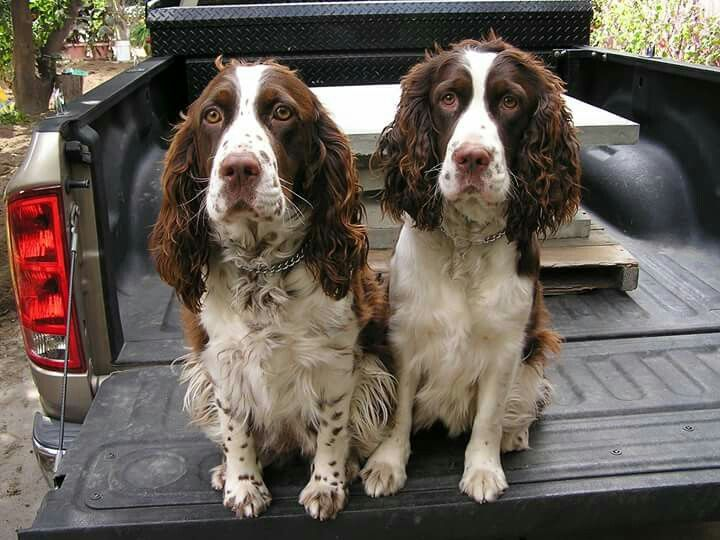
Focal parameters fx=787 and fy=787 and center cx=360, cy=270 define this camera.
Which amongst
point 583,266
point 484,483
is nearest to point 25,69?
point 583,266

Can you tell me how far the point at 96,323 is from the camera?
2.41 metres

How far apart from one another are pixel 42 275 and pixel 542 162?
4.76ft

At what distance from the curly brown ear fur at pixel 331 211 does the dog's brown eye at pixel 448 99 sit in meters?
0.28

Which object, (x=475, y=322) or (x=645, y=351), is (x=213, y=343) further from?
(x=645, y=351)

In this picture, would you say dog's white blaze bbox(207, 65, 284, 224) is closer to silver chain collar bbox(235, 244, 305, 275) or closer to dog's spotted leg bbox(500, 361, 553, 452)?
silver chain collar bbox(235, 244, 305, 275)

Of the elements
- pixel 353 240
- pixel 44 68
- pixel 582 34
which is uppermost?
pixel 582 34

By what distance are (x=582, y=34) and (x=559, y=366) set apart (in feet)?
8.19

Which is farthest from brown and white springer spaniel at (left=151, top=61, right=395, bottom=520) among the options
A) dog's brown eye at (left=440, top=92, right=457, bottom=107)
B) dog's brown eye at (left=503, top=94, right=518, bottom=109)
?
dog's brown eye at (left=503, top=94, right=518, bottom=109)

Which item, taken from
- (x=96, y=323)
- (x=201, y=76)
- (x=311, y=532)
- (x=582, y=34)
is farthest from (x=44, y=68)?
(x=311, y=532)

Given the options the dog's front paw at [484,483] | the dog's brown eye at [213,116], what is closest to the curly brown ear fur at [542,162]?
the dog's front paw at [484,483]

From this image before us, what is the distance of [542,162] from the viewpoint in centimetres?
212

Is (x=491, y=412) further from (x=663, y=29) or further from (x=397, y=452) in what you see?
(x=663, y=29)

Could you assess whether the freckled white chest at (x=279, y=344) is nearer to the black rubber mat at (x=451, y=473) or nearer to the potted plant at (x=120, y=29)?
the black rubber mat at (x=451, y=473)

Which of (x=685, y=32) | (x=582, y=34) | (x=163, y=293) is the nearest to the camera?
(x=163, y=293)
